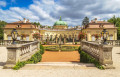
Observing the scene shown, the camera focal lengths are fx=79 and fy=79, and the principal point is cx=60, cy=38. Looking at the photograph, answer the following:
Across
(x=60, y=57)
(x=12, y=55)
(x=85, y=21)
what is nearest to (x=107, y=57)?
(x=12, y=55)

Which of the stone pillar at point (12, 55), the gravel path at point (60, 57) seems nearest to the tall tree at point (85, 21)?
the gravel path at point (60, 57)

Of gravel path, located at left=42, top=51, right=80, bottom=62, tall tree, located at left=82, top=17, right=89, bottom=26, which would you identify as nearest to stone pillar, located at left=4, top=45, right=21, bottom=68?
gravel path, located at left=42, top=51, right=80, bottom=62

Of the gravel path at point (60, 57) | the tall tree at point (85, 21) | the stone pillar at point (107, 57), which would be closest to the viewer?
the stone pillar at point (107, 57)

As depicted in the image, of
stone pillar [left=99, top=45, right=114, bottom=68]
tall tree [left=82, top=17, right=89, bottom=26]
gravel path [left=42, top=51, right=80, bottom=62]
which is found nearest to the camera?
stone pillar [left=99, top=45, right=114, bottom=68]

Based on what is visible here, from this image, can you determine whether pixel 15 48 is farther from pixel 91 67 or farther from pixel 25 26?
pixel 25 26

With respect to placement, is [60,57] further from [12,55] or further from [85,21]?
[85,21]

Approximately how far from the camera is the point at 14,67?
14.5 feet

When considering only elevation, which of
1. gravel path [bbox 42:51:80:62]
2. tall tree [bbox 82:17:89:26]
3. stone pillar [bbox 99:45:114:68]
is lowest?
gravel path [bbox 42:51:80:62]

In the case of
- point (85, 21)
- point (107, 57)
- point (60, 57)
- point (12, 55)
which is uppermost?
point (85, 21)

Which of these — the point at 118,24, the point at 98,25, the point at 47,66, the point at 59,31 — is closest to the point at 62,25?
the point at 59,31

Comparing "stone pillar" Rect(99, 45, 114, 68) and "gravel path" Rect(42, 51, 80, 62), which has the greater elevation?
"stone pillar" Rect(99, 45, 114, 68)

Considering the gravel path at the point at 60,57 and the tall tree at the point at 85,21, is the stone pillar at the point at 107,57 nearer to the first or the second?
the gravel path at the point at 60,57

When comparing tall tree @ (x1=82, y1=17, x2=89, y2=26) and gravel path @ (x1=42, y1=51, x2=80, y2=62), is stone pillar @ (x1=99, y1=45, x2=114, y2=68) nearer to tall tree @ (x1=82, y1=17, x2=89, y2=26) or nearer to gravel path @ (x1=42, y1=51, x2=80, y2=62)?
gravel path @ (x1=42, y1=51, x2=80, y2=62)

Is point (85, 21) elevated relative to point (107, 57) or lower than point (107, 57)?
elevated
